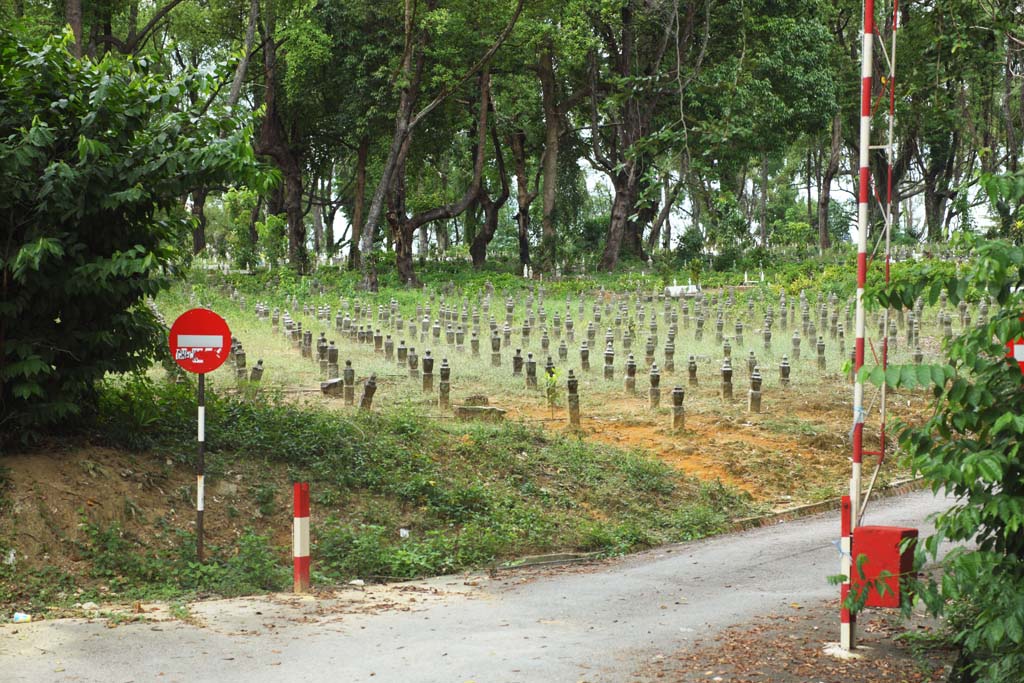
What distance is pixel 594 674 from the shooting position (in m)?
6.85

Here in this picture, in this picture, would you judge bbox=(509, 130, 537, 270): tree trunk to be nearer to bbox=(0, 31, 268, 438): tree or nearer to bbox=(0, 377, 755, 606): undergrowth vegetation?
bbox=(0, 377, 755, 606): undergrowth vegetation

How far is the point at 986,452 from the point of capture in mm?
5559

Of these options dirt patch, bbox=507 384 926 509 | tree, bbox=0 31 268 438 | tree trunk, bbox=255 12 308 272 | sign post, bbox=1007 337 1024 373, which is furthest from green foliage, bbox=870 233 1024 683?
tree trunk, bbox=255 12 308 272

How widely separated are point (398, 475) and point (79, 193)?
14.1 feet

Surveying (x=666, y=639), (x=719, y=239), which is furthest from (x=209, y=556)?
(x=719, y=239)

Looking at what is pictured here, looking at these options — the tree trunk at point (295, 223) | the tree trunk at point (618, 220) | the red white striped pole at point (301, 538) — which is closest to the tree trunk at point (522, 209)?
the tree trunk at point (618, 220)

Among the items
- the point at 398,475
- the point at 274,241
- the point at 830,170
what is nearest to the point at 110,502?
the point at 398,475

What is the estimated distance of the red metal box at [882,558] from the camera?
6.82 m

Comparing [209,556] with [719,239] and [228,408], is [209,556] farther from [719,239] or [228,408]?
[719,239]

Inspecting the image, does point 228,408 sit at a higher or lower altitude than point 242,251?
lower

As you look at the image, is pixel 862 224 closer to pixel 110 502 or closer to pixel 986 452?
pixel 986 452

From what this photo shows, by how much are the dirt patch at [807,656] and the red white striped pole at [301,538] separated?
318 cm

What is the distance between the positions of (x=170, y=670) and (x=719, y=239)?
119 ft

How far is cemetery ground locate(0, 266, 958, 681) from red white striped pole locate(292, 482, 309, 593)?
0.30m
